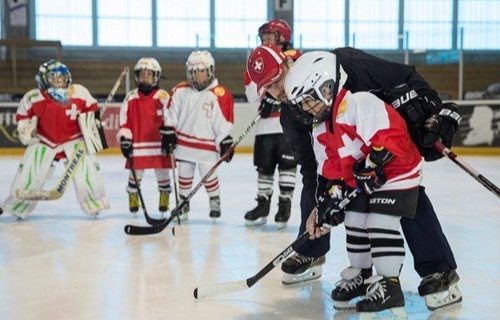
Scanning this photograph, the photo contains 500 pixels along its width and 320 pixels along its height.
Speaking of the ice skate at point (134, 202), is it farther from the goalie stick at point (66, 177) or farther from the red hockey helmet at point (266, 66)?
the red hockey helmet at point (266, 66)

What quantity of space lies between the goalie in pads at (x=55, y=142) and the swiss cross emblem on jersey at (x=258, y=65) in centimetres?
181

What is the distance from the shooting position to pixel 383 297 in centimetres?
214

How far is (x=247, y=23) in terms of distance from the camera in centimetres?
1223

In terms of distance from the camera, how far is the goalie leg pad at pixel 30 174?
412 centimetres

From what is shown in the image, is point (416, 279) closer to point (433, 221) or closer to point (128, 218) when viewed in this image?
point (433, 221)

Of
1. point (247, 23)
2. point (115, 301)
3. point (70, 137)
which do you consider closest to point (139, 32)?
point (247, 23)

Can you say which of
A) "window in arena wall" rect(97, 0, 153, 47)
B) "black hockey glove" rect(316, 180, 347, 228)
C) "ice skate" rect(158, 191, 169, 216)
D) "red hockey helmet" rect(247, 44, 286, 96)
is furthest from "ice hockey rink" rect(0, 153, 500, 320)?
"window in arena wall" rect(97, 0, 153, 47)

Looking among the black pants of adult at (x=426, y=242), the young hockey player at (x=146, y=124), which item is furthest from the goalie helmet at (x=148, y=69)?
the black pants of adult at (x=426, y=242)

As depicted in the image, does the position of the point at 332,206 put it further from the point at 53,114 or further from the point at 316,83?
the point at 53,114

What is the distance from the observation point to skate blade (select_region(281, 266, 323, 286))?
2.68m

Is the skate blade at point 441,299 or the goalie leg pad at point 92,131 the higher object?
the goalie leg pad at point 92,131

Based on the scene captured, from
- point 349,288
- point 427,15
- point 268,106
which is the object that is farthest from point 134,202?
point 427,15

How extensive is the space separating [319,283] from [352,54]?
32.8 inches

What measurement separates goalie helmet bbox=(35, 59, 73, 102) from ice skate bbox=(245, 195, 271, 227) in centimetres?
117
